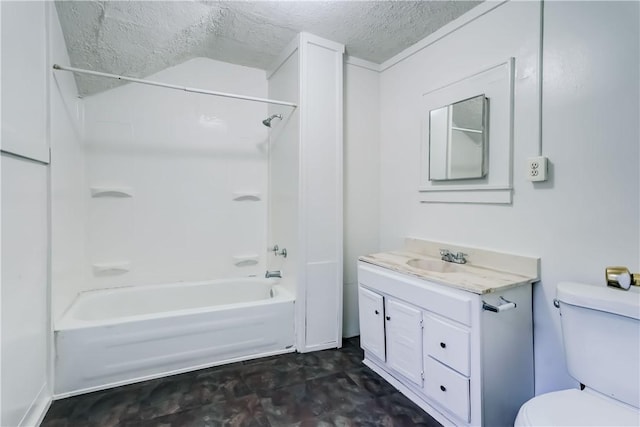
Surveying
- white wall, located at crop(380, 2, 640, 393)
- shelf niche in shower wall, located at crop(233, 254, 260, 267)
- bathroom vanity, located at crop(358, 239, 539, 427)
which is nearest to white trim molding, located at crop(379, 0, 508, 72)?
white wall, located at crop(380, 2, 640, 393)

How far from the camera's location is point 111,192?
7.79 feet

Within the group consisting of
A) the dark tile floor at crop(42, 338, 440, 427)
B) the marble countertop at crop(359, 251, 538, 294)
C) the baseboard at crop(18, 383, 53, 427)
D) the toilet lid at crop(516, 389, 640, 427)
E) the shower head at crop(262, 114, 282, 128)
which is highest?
the shower head at crop(262, 114, 282, 128)

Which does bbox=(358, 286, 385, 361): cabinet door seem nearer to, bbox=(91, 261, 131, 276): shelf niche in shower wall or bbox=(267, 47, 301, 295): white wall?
bbox=(267, 47, 301, 295): white wall

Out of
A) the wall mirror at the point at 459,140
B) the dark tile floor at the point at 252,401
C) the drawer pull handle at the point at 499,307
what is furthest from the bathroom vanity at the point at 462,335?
the wall mirror at the point at 459,140

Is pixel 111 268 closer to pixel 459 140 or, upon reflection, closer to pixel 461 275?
pixel 461 275

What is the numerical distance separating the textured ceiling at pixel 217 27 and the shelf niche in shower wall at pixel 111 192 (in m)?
0.74

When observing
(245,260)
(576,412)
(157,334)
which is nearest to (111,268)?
(157,334)

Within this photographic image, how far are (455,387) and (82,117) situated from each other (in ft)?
10.1

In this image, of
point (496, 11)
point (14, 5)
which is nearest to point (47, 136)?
point (14, 5)

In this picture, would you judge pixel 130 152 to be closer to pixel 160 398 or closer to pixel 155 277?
pixel 155 277

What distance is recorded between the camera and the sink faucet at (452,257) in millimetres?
1857

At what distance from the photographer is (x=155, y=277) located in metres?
2.53

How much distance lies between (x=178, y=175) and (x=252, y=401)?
1.87 m

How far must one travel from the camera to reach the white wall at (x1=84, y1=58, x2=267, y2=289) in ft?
7.78
